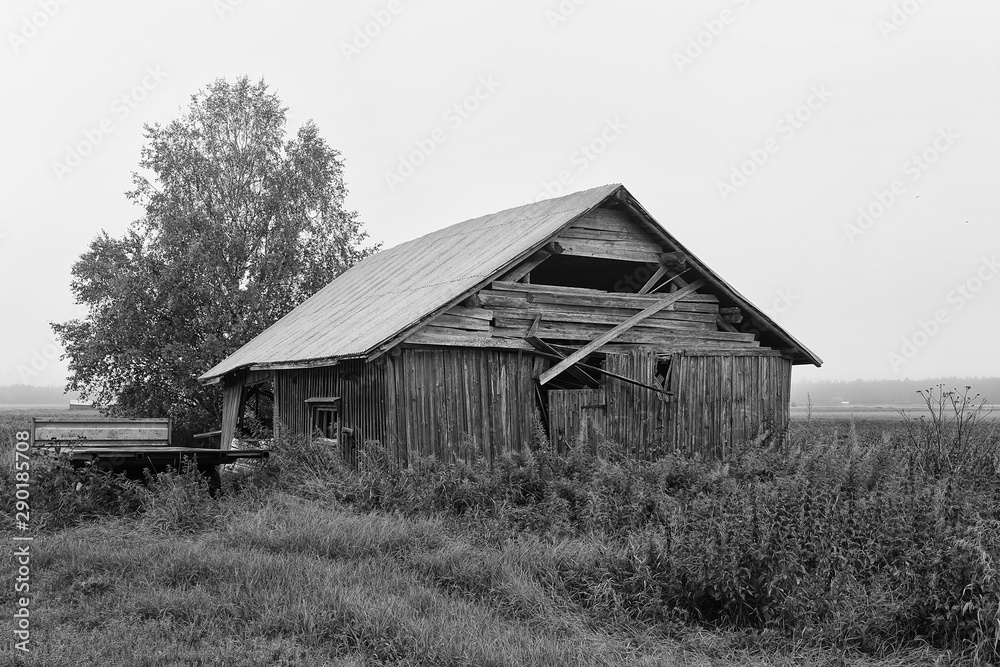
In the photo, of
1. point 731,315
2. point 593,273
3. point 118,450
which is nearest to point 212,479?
point 118,450

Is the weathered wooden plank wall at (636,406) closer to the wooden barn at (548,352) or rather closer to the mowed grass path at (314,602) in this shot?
the wooden barn at (548,352)

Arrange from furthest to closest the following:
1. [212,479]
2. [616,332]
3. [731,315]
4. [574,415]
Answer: [731,315] → [616,332] → [574,415] → [212,479]

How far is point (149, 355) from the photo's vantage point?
27016 millimetres

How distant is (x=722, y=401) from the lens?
16125 mm

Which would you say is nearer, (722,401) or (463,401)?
(463,401)

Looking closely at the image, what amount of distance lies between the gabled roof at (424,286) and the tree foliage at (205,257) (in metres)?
6.66

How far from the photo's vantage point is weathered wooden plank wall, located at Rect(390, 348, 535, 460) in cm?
1326

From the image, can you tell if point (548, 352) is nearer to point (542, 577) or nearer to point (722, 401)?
point (722, 401)

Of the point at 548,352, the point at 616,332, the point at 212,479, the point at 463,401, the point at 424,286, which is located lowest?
the point at 212,479

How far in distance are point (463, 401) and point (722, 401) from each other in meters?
5.06

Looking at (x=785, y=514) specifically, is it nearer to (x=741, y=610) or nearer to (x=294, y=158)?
(x=741, y=610)

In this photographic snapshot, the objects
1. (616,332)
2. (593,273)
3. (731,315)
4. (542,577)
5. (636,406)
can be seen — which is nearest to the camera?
(542,577)

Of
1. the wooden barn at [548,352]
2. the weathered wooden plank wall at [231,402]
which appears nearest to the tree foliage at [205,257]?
the weathered wooden plank wall at [231,402]

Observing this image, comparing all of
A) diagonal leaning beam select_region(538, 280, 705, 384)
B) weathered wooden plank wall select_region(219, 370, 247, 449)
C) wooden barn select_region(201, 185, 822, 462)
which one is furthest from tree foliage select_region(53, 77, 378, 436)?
diagonal leaning beam select_region(538, 280, 705, 384)
